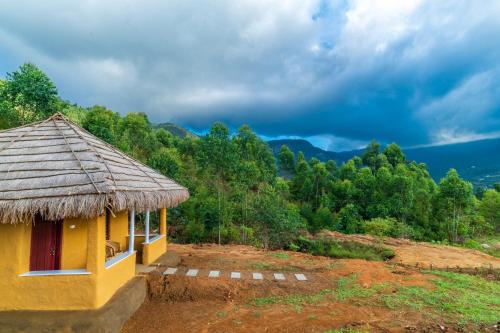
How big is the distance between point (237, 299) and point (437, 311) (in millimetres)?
4187

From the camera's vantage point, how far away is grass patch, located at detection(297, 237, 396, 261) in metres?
13.4

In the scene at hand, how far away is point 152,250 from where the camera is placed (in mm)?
8867

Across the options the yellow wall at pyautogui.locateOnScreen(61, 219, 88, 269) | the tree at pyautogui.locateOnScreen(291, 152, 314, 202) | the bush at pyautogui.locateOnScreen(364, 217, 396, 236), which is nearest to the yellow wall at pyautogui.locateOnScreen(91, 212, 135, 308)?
the yellow wall at pyautogui.locateOnScreen(61, 219, 88, 269)

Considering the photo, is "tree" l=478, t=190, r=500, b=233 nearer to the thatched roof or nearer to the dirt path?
the dirt path

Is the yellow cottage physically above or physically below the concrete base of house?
above

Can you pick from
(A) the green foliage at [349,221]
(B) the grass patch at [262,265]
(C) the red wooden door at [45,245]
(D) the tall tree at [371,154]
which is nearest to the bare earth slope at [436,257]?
(B) the grass patch at [262,265]

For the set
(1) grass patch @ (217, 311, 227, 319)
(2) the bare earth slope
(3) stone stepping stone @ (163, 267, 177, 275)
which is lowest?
(2) the bare earth slope

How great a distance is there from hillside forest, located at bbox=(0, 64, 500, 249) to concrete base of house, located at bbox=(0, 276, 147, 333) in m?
11.7

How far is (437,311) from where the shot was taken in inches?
254

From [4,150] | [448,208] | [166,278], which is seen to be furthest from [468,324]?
[448,208]

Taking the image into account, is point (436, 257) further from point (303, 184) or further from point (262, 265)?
point (303, 184)

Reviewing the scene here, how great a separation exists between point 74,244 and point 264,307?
409cm

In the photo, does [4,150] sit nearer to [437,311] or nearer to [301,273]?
[301,273]

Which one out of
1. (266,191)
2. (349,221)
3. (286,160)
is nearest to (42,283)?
(266,191)
